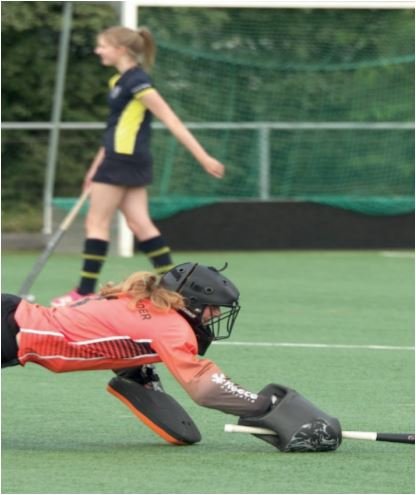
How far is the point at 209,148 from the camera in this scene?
14.3 metres

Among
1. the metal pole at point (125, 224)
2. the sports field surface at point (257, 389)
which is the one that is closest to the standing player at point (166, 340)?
the sports field surface at point (257, 389)

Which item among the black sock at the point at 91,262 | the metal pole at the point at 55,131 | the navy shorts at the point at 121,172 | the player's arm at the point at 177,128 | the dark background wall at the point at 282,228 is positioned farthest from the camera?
the dark background wall at the point at 282,228

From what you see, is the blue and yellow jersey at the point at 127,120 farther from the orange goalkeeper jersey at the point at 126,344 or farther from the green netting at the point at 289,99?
the green netting at the point at 289,99

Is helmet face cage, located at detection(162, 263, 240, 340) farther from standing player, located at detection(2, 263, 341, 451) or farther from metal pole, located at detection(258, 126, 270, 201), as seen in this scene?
metal pole, located at detection(258, 126, 270, 201)

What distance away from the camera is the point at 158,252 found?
9289mm

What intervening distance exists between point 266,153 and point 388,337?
604 centimetres

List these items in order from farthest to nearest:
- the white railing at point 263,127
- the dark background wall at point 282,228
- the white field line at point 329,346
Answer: the white railing at point 263,127 → the dark background wall at point 282,228 → the white field line at point 329,346

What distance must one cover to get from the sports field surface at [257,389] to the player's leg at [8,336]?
31cm

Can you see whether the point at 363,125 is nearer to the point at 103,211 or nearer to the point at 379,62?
the point at 379,62

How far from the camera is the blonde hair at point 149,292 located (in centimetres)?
543

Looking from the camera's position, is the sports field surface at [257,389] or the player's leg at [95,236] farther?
the player's leg at [95,236]

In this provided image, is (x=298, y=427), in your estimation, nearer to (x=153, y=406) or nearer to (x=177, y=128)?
(x=153, y=406)

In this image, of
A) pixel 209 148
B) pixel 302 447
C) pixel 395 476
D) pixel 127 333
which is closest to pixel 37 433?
pixel 127 333

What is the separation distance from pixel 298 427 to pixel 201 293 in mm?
562
